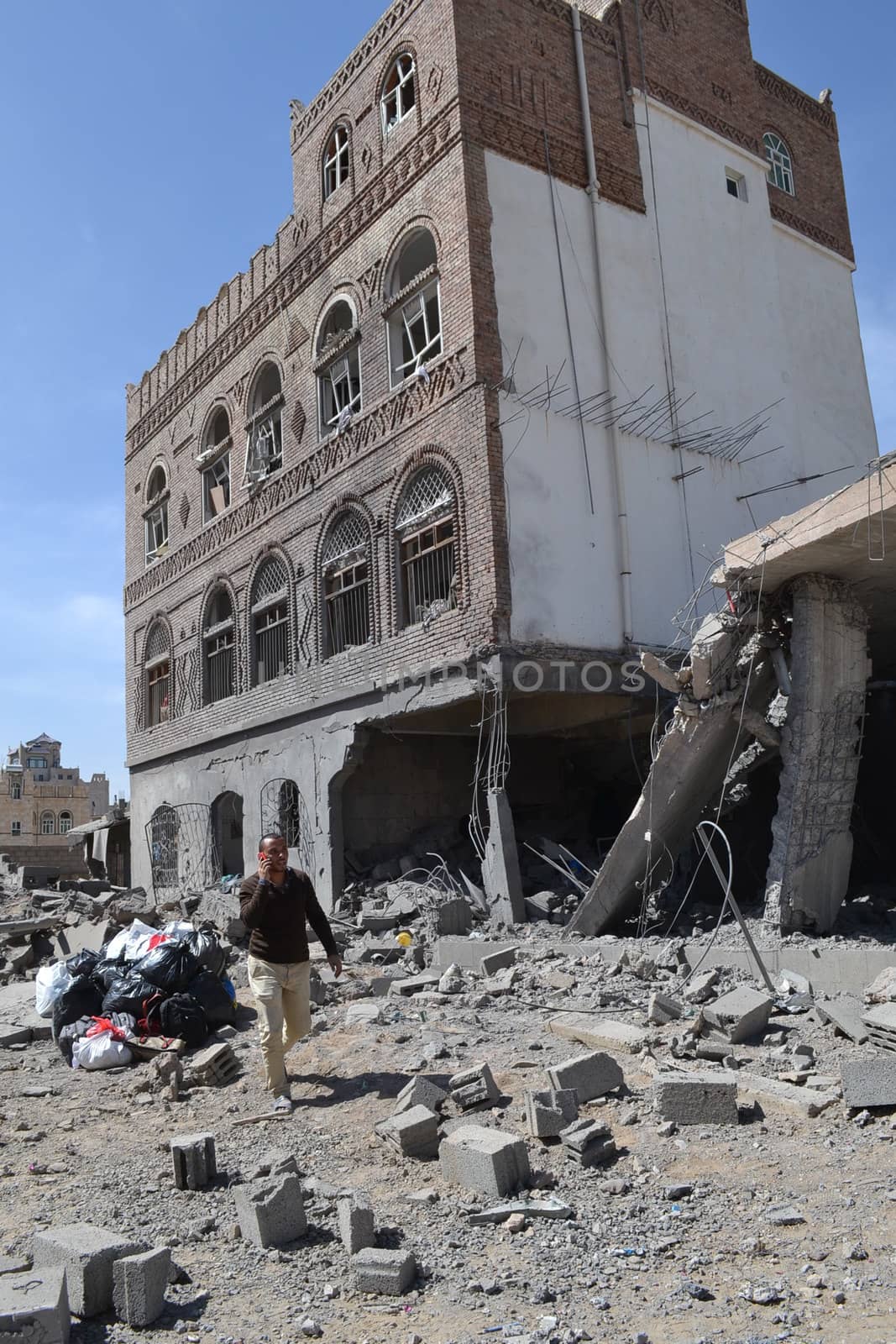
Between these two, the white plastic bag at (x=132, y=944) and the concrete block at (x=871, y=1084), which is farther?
the white plastic bag at (x=132, y=944)

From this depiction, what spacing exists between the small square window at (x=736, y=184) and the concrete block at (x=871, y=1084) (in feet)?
50.3

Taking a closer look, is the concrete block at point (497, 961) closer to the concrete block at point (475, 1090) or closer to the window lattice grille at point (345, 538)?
the concrete block at point (475, 1090)

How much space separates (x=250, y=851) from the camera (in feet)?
55.5

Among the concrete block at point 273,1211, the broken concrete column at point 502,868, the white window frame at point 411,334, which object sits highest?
the white window frame at point 411,334

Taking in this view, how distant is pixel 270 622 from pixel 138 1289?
14107mm

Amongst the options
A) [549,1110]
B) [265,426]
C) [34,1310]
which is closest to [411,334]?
[265,426]

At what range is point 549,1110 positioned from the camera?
5.39 meters

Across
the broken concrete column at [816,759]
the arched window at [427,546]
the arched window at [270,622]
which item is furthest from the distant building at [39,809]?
the broken concrete column at [816,759]

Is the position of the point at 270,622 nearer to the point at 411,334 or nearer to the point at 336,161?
the point at 411,334

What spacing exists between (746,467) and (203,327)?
11188 mm

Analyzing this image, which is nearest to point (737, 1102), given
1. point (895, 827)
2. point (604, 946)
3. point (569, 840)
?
point (604, 946)

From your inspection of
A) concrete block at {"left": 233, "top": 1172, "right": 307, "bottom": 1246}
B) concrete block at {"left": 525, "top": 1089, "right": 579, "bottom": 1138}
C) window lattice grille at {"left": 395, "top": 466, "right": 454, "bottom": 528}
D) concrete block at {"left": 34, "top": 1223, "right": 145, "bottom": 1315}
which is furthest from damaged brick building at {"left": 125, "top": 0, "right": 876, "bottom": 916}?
concrete block at {"left": 34, "top": 1223, "right": 145, "bottom": 1315}

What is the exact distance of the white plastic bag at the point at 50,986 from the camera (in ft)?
28.8

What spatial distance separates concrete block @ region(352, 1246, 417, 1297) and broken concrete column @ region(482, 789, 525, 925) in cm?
800
